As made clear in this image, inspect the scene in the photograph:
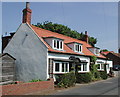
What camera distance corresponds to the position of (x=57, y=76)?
23.6 meters

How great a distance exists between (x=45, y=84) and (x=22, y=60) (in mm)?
7916

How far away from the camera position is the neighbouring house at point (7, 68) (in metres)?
21.5

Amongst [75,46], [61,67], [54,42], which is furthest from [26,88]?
[75,46]

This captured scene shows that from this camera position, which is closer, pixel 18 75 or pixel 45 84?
pixel 45 84

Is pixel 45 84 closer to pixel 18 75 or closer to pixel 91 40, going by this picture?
pixel 18 75

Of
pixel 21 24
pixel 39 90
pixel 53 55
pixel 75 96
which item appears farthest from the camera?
pixel 21 24

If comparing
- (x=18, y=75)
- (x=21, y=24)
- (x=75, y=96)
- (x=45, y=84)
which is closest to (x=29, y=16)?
(x=21, y=24)

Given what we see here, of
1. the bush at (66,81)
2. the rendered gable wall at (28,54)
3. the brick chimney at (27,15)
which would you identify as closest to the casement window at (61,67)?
the rendered gable wall at (28,54)

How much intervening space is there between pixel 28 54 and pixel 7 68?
3297mm

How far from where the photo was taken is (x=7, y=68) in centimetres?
2247

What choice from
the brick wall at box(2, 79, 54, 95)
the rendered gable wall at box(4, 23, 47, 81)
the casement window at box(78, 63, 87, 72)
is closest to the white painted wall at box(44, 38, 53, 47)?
the rendered gable wall at box(4, 23, 47, 81)

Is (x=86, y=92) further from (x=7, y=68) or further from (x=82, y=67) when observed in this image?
(x=82, y=67)

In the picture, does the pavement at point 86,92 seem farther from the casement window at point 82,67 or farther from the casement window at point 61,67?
the casement window at point 82,67

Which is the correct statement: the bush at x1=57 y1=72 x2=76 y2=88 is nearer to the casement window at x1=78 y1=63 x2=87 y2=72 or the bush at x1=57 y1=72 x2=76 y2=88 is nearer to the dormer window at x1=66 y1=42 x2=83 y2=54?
the casement window at x1=78 y1=63 x2=87 y2=72
